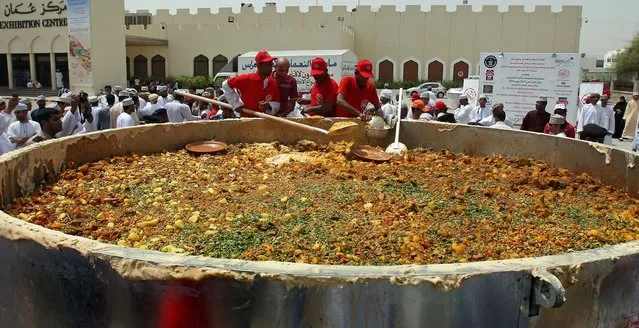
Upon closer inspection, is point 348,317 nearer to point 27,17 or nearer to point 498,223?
point 498,223

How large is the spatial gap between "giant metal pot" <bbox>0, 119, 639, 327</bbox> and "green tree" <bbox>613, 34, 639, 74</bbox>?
51.0 m


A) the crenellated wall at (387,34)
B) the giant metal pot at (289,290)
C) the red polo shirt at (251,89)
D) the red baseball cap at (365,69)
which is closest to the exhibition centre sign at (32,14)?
the crenellated wall at (387,34)

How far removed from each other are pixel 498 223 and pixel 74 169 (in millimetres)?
3251

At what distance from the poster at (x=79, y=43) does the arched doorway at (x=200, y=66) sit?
10.5 meters

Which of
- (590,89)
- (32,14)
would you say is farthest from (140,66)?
(590,89)

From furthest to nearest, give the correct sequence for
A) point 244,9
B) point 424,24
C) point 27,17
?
point 244,9 → point 424,24 → point 27,17

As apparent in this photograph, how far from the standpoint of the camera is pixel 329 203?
3496 mm

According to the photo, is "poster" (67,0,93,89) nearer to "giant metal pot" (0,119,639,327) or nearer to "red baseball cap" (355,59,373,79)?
"red baseball cap" (355,59,373,79)

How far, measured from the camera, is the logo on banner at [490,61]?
12.8m

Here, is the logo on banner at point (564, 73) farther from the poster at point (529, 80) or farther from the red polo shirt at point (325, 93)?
the red polo shirt at point (325, 93)

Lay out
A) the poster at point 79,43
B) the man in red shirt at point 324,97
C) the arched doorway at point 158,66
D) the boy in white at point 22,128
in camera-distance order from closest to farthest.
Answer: the man in red shirt at point 324,97 → the boy in white at point 22,128 → the poster at point 79,43 → the arched doorway at point 158,66

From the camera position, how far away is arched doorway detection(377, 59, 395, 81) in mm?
42969

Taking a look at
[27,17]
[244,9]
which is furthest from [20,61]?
[244,9]

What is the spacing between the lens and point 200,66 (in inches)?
1602
